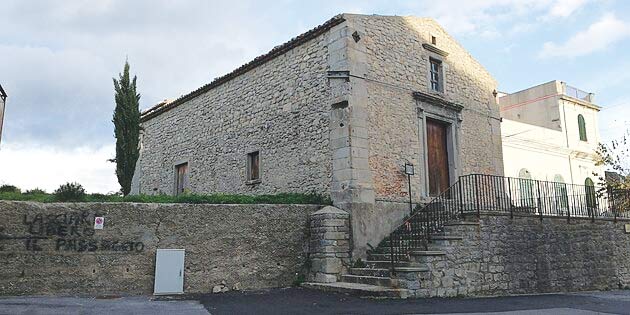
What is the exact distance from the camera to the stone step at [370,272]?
31.5 ft

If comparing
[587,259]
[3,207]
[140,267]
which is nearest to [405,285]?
[140,267]

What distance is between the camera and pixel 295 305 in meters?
8.17

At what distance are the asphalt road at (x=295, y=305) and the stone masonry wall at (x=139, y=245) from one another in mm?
525

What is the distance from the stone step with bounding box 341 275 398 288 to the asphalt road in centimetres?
71

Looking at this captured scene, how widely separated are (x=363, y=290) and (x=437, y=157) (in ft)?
19.7

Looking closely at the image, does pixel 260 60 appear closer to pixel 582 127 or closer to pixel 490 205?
pixel 490 205

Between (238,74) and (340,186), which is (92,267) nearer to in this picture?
(340,186)

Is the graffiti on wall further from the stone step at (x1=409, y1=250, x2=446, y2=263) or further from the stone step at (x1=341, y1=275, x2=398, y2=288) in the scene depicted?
the stone step at (x1=409, y1=250, x2=446, y2=263)

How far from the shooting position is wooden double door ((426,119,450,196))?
43.8 ft

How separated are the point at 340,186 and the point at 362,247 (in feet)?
4.88

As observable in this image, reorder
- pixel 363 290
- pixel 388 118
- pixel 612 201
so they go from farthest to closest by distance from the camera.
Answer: pixel 612 201 < pixel 388 118 < pixel 363 290

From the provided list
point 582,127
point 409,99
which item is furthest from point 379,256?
point 582,127

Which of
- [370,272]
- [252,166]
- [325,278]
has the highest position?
[252,166]

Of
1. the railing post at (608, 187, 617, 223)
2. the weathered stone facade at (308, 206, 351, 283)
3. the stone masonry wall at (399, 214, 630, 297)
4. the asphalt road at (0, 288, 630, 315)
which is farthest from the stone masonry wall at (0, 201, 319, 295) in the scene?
the railing post at (608, 187, 617, 223)
